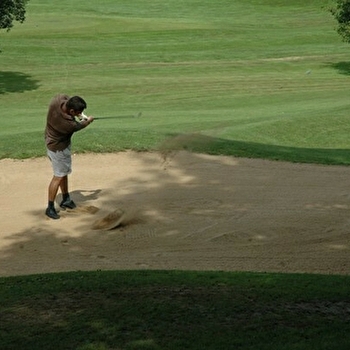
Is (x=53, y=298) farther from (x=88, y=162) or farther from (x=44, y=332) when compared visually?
(x=88, y=162)

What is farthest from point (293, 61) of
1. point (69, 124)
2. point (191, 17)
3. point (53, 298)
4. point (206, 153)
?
point (53, 298)

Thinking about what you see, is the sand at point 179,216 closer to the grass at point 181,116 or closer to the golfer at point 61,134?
the golfer at point 61,134

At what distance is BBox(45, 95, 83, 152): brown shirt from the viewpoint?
12352 millimetres

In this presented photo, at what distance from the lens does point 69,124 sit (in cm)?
1238

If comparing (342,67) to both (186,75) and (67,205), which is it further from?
(67,205)

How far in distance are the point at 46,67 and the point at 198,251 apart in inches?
1131

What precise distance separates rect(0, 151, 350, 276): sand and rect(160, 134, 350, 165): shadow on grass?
1.27ft

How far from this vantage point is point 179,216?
1224 cm

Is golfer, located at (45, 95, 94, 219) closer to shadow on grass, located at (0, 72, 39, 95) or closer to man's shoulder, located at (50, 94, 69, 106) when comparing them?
man's shoulder, located at (50, 94, 69, 106)

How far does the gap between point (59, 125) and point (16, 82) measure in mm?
23171

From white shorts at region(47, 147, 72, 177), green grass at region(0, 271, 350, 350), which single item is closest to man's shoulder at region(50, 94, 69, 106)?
white shorts at region(47, 147, 72, 177)

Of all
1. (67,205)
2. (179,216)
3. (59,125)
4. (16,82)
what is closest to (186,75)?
(16,82)

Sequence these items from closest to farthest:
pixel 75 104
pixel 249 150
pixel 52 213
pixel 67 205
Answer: pixel 75 104, pixel 52 213, pixel 67 205, pixel 249 150

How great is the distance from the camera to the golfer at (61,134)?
1231 centimetres
